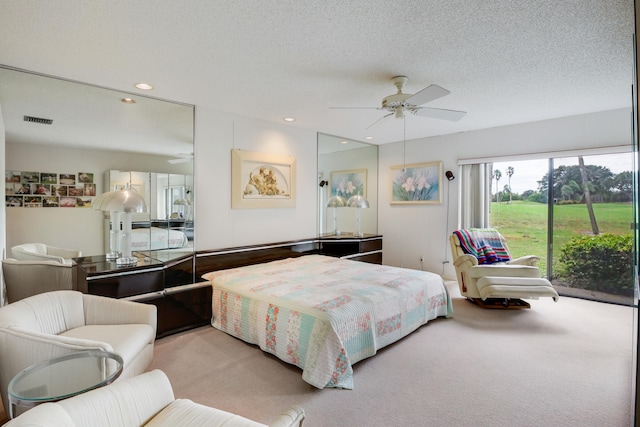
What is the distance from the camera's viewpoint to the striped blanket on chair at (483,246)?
4.48 metres

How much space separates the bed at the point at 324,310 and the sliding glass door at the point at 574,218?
7.10 ft

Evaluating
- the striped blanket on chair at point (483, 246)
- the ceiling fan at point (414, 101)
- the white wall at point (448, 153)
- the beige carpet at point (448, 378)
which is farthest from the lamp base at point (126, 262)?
the white wall at point (448, 153)

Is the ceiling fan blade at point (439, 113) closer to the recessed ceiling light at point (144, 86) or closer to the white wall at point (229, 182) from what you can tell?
the white wall at point (229, 182)

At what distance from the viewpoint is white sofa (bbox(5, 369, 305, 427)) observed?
109cm

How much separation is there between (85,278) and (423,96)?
321cm

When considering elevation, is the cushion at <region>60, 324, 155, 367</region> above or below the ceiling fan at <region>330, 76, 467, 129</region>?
below

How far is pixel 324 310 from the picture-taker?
248 cm

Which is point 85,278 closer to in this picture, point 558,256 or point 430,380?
point 430,380

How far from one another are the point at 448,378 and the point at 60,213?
3.64m

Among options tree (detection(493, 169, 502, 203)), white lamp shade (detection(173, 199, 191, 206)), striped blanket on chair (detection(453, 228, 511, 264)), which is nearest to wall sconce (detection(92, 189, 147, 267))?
white lamp shade (detection(173, 199, 191, 206))

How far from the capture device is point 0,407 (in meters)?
2.08

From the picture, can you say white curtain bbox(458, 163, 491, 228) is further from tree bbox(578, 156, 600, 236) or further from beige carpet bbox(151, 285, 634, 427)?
beige carpet bbox(151, 285, 634, 427)

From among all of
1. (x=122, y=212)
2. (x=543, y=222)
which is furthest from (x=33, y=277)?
(x=543, y=222)

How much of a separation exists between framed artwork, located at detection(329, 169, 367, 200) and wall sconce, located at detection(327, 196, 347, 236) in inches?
7.0
